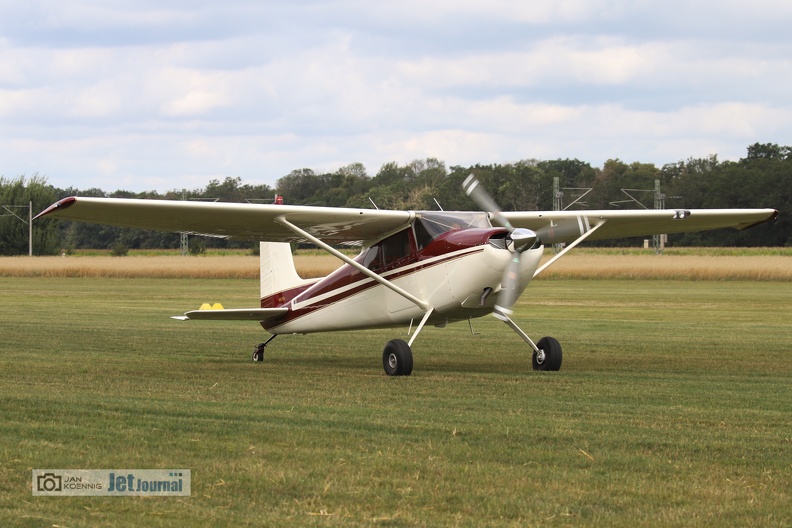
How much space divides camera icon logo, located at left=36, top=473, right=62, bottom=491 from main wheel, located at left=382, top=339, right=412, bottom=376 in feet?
24.6

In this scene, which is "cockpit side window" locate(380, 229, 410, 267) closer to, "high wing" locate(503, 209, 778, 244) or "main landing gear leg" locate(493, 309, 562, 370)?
"high wing" locate(503, 209, 778, 244)

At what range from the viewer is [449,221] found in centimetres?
1516

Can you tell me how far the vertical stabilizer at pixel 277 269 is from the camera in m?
18.6

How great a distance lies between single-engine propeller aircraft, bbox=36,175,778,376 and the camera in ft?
46.0

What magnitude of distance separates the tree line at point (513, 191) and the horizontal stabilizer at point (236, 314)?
52.4 metres

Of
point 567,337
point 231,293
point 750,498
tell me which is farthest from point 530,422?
point 231,293

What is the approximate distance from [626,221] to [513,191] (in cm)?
6403

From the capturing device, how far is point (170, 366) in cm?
1603

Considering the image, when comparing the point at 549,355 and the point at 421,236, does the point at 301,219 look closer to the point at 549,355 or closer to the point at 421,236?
the point at 421,236

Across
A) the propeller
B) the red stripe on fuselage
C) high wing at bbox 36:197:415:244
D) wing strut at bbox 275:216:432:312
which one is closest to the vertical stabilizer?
the red stripe on fuselage

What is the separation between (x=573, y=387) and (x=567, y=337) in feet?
31.6

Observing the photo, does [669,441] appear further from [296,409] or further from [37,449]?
[37,449]

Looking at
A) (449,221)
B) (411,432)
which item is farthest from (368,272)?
(411,432)

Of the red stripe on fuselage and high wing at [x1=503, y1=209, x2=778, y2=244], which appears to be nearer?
the red stripe on fuselage
